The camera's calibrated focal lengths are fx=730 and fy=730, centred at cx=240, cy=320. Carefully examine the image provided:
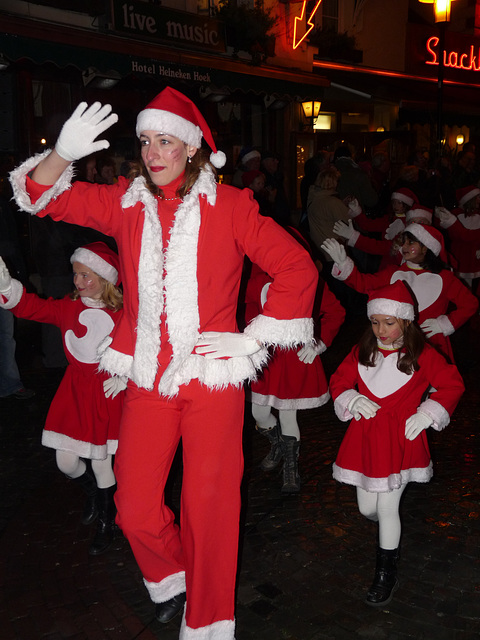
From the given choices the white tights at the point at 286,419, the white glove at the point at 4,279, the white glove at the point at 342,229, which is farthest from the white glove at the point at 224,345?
the white glove at the point at 342,229

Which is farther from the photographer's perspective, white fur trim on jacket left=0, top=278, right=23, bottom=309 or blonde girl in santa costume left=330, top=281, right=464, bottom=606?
white fur trim on jacket left=0, top=278, right=23, bottom=309

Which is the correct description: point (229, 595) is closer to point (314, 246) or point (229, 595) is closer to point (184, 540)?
point (184, 540)

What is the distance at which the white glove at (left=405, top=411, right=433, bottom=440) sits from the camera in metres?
3.60

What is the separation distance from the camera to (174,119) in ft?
10.1

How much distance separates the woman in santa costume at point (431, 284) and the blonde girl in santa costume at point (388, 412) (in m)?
1.25

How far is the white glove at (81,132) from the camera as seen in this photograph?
2764 millimetres

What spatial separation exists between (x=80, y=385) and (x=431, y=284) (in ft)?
8.76

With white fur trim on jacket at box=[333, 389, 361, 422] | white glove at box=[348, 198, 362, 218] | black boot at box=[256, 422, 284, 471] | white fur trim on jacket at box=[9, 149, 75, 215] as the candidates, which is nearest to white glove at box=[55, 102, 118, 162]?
white fur trim on jacket at box=[9, 149, 75, 215]

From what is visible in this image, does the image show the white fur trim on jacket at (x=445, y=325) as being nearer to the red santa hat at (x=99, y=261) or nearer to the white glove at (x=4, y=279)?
the red santa hat at (x=99, y=261)

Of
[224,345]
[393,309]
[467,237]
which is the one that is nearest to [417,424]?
[393,309]

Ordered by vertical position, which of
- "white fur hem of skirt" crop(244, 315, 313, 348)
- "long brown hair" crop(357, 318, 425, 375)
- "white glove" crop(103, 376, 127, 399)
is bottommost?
"white glove" crop(103, 376, 127, 399)

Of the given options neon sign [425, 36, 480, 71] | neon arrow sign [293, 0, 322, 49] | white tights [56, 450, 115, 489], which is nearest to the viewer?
white tights [56, 450, 115, 489]

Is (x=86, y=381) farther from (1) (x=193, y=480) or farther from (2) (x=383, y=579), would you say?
(2) (x=383, y=579)

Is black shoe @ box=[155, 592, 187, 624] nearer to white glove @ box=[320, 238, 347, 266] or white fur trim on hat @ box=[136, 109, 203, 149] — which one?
white fur trim on hat @ box=[136, 109, 203, 149]
